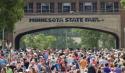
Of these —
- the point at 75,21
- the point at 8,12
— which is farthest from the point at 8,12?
the point at 75,21

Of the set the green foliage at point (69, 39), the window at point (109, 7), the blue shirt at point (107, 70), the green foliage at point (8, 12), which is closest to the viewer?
the blue shirt at point (107, 70)

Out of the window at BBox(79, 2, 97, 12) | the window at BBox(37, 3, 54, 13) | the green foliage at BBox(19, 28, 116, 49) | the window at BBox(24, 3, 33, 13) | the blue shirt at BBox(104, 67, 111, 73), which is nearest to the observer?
the blue shirt at BBox(104, 67, 111, 73)

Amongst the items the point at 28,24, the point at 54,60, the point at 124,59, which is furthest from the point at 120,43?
the point at 124,59

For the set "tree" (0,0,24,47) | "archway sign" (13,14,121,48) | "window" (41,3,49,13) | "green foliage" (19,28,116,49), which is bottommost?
"green foliage" (19,28,116,49)

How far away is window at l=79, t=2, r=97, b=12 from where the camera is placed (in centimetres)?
7550

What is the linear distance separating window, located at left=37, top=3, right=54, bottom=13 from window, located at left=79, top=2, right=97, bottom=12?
4.20 m

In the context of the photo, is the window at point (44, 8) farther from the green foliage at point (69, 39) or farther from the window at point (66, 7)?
the green foliage at point (69, 39)

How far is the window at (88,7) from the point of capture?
75500mm

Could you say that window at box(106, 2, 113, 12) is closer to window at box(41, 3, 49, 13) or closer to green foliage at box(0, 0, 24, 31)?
window at box(41, 3, 49, 13)

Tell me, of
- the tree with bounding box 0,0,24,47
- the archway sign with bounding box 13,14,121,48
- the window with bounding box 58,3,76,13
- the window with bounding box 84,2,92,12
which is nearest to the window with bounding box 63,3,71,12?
the window with bounding box 58,3,76,13

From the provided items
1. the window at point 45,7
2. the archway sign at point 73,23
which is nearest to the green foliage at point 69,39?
the window at point 45,7

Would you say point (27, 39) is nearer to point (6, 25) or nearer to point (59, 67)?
point (6, 25)

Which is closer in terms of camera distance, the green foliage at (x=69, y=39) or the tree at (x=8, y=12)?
the tree at (x=8, y=12)

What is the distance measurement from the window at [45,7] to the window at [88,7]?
420cm
